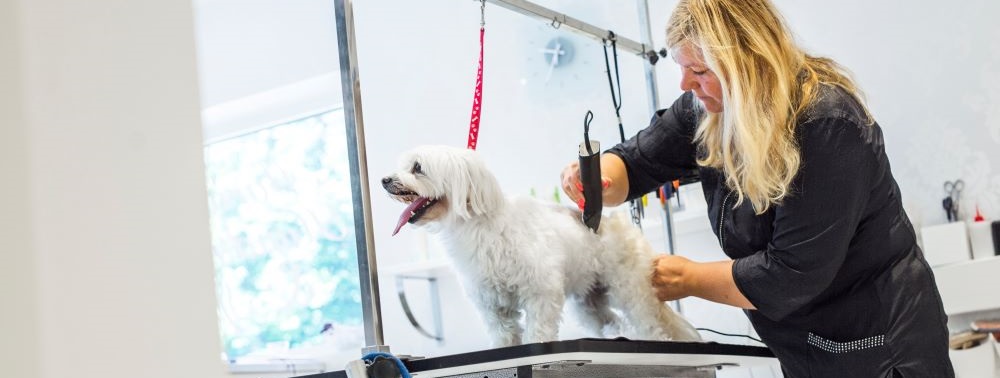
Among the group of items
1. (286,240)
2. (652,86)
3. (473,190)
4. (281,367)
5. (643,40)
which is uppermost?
(643,40)

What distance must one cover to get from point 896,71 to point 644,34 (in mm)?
826

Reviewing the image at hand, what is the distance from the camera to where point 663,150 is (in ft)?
5.76

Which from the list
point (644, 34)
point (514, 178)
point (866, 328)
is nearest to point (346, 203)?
point (514, 178)

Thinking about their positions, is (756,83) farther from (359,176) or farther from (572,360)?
(359,176)

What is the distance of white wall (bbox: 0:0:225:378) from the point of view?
389 mm

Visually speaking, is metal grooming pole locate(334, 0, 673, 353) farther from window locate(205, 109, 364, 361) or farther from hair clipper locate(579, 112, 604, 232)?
window locate(205, 109, 364, 361)

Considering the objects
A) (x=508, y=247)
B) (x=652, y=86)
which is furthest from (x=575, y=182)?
(x=652, y=86)

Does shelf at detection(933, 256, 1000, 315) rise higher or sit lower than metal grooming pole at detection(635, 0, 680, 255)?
lower

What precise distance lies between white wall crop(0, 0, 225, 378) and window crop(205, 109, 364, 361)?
12.2ft

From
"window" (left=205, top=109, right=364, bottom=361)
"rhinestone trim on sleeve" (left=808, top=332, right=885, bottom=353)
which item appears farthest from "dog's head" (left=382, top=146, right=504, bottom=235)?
"window" (left=205, top=109, right=364, bottom=361)

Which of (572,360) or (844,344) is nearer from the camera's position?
(572,360)

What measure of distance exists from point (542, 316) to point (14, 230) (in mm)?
1198

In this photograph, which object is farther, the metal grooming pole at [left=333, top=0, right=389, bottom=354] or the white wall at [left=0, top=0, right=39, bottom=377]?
the metal grooming pole at [left=333, top=0, right=389, bottom=354]

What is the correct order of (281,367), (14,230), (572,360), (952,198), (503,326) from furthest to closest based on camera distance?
(281,367) < (952,198) < (503,326) < (572,360) < (14,230)
